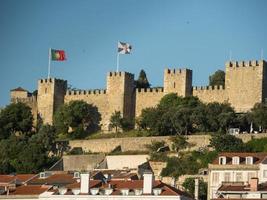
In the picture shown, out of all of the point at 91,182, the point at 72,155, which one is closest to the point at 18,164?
the point at 72,155

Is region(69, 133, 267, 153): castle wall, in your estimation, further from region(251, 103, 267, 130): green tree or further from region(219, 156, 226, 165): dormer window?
region(219, 156, 226, 165): dormer window

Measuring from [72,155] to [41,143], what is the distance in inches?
144

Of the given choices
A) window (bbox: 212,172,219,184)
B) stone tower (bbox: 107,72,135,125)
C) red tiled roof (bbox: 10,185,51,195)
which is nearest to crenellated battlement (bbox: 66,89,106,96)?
stone tower (bbox: 107,72,135,125)

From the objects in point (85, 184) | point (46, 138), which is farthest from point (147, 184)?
point (46, 138)

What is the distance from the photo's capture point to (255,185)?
65.6 m

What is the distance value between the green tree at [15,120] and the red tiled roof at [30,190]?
35.5 metres

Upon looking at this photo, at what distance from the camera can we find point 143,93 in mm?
108250

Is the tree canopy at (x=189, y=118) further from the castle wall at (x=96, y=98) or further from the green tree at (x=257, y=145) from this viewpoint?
the castle wall at (x=96, y=98)

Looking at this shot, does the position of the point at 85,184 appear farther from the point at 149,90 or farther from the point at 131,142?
the point at 149,90

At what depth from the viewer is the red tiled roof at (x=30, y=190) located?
232ft

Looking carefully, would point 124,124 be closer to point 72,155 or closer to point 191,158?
point 72,155

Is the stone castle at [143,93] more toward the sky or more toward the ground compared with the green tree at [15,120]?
more toward the sky

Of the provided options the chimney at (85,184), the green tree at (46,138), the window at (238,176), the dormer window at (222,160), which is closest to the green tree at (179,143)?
the green tree at (46,138)

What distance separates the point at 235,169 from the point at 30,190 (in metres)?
13.1
